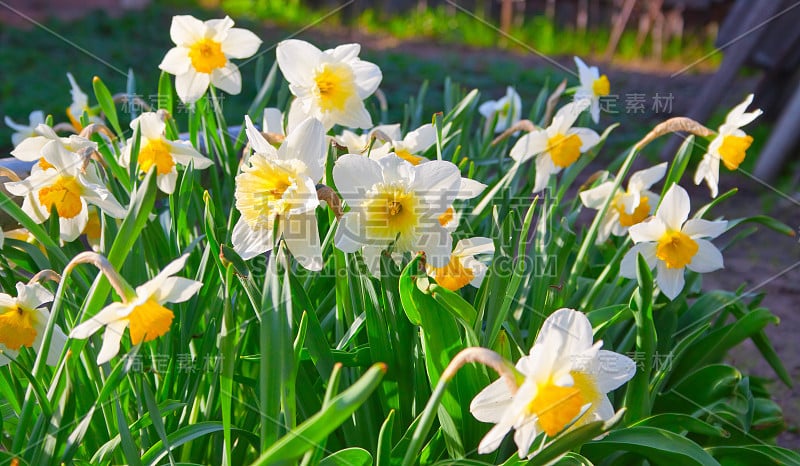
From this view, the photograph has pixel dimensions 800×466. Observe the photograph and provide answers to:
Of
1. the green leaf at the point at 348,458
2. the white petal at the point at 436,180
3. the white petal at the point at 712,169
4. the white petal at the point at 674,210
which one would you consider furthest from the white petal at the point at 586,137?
the green leaf at the point at 348,458

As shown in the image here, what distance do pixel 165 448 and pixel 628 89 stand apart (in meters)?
5.10

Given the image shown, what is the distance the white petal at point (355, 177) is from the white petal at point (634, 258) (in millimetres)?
562

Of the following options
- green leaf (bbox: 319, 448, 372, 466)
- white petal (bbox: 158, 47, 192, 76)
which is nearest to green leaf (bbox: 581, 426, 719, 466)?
green leaf (bbox: 319, 448, 372, 466)

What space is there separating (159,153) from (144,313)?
19.2 inches

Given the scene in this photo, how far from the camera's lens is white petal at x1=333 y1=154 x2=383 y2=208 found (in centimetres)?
98

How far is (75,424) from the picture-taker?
1016 mm

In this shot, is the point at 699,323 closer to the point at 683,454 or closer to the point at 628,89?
the point at 683,454

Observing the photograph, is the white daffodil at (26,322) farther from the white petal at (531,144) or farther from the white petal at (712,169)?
the white petal at (712,169)

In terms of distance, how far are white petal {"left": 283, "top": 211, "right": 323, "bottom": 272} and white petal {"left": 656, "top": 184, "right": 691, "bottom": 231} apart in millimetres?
621

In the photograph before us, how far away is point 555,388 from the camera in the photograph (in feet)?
2.66

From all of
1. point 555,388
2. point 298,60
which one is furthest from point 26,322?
point 555,388

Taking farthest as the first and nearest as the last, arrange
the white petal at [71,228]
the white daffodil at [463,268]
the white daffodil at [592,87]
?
the white daffodil at [592,87]
the white petal at [71,228]
the white daffodil at [463,268]

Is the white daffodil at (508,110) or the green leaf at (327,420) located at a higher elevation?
the green leaf at (327,420)

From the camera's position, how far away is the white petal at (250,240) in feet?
3.29
